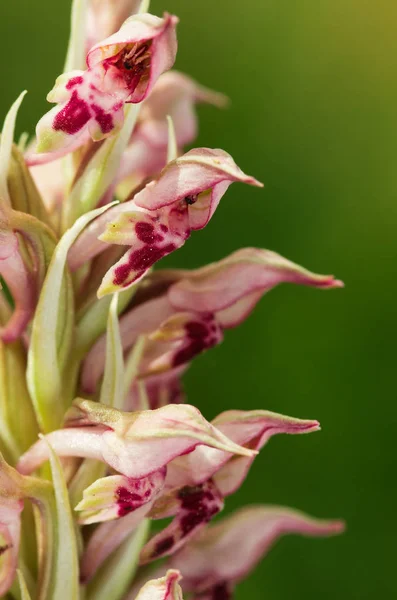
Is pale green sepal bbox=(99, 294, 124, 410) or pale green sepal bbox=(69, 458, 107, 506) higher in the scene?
pale green sepal bbox=(99, 294, 124, 410)

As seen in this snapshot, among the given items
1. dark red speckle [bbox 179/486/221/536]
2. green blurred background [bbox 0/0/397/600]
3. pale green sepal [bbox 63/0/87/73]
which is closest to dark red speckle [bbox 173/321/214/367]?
dark red speckle [bbox 179/486/221/536]

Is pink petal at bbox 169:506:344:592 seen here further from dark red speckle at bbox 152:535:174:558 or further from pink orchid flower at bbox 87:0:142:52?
pink orchid flower at bbox 87:0:142:52

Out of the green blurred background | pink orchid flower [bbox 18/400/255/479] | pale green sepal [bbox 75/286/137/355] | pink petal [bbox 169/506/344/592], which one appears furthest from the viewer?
the green blurred background

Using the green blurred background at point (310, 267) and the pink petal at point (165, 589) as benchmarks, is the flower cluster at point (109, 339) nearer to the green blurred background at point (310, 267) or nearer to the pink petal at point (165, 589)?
the pink petal at point (165, 589)

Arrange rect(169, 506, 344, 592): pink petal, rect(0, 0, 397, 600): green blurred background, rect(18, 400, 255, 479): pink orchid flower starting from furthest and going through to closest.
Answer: rect(0, 0, 397, 600): green blurred background → rect(169, 506, 344, 592): pink petal → rect(18, 400, 255, 479): pink orchid flower

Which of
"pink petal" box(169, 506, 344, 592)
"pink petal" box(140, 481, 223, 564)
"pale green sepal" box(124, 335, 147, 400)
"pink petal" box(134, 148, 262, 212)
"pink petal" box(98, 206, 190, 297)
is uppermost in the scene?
"pink petal" box(134, 148, 262, 212)

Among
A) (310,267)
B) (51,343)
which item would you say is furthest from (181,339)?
(310,267)

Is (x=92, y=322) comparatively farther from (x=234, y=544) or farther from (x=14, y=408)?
(x=234, y=544)
